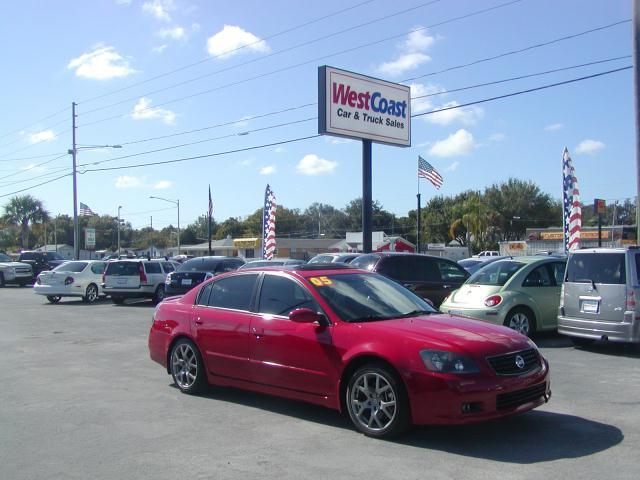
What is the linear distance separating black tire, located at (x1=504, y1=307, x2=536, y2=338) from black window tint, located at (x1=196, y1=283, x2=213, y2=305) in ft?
19.8

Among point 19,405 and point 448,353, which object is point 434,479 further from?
point 19,405

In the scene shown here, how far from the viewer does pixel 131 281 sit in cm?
2173

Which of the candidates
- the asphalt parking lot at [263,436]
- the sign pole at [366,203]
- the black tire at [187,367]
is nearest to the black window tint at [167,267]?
the sign pole at [366,203]

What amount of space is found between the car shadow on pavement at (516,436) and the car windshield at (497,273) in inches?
218

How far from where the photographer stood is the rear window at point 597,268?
33.9 feet

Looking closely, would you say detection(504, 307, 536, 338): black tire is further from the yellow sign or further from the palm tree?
the palm tree

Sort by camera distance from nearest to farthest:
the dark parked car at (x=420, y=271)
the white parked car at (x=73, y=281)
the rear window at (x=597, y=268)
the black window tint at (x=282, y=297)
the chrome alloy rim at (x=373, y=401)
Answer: the chrome alloy rim at (x=373, y=401) → the black window tint at (x=282, y=297) → the rear window at (x=597, y=268) → the dark parked car at (x=420, y=271) → the white parked car at (x=73, y=281)

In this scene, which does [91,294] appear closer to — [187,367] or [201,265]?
[201,265]

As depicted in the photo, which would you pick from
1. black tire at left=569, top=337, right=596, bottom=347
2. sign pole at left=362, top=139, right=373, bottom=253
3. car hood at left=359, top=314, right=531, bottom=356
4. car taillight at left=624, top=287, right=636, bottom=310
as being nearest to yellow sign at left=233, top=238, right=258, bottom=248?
sign pole at left=362, top=139, right=373, bottom=253

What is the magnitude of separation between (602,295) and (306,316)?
20.6 feet

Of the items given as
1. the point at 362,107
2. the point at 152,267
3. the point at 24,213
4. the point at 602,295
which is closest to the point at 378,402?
the point at 602,295

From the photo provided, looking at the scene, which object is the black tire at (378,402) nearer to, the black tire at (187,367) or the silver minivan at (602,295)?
the black tire at (187,367)

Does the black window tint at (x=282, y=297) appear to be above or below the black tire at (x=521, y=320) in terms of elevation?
above

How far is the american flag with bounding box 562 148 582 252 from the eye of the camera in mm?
22312
